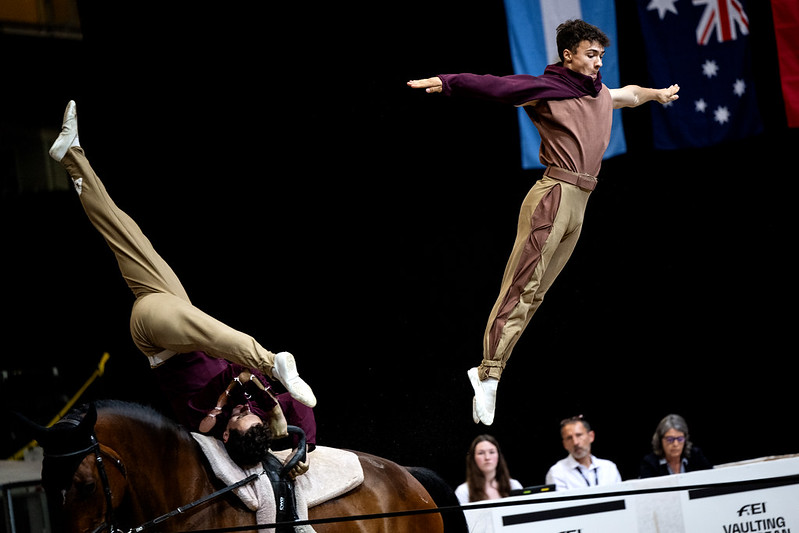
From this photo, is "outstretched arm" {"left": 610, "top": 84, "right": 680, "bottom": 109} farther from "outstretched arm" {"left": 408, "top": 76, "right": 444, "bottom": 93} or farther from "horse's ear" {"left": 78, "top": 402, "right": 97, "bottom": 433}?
"horse's ear" {"left": 78, "top": 402, "right": 97, "bottom": 433}

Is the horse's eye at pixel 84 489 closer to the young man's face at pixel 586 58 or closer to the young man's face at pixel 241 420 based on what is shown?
the young man's face at pixel 241 420

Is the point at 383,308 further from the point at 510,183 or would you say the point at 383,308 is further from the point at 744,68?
the point at 744,68

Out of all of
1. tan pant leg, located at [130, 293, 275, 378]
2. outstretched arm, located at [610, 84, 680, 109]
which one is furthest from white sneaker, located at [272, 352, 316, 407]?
outstretched arm, located at [610, 84, 680, 109]

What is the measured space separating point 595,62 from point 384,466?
1934 mm

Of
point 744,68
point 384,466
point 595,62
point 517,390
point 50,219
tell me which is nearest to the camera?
point 595,62

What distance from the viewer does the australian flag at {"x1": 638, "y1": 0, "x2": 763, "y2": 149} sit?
5777 mm

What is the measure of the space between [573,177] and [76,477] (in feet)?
6.39

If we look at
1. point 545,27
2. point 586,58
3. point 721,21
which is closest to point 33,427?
point 586,58

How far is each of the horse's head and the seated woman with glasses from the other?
332 cm

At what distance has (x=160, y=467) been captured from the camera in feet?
12.2

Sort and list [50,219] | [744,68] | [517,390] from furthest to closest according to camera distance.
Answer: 1. [517,390]
2. [50,219]
3. [744,68]

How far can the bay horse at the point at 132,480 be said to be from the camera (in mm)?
3396

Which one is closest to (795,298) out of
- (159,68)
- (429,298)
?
(429,298)

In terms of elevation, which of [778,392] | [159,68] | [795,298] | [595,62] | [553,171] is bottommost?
[778,392]
